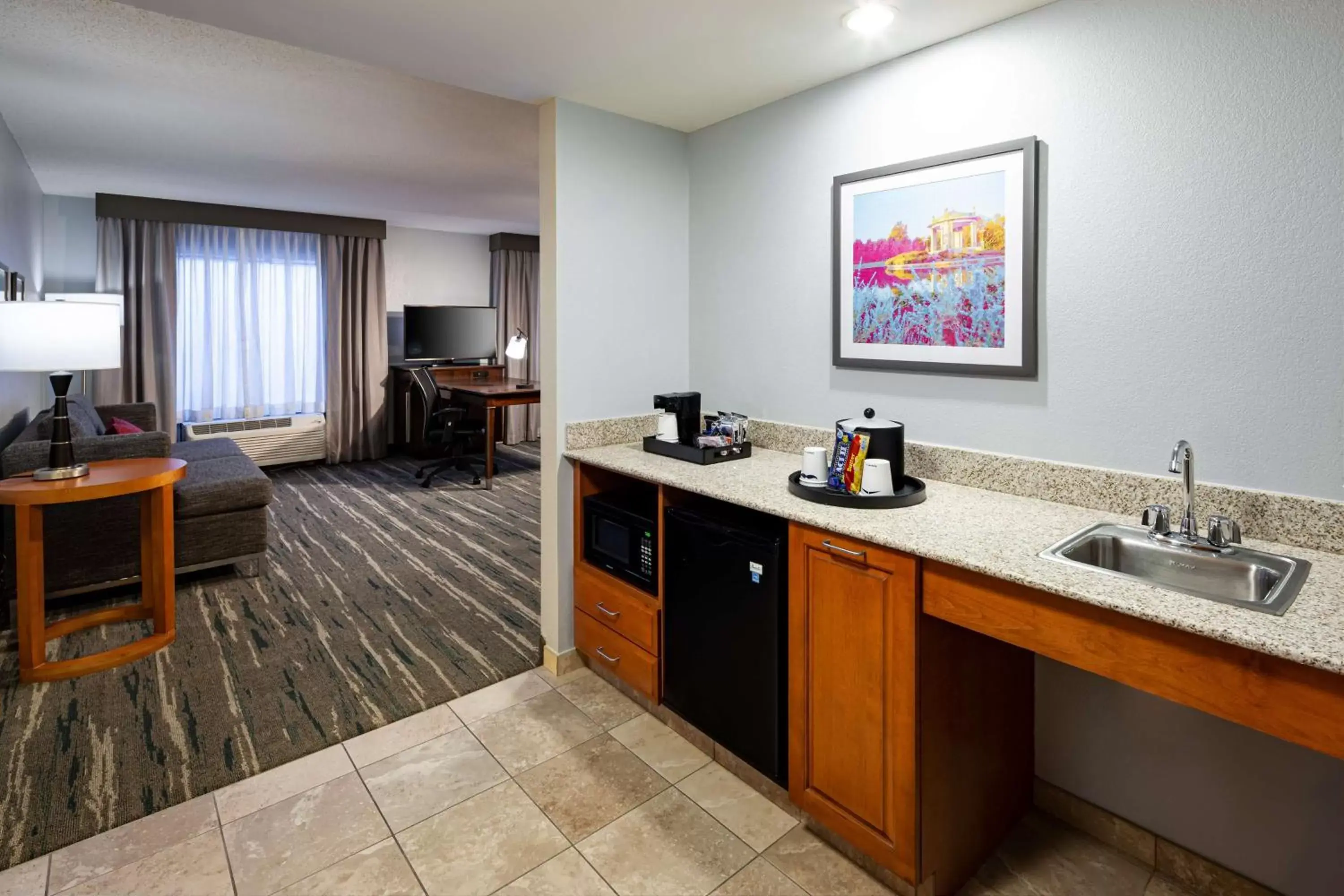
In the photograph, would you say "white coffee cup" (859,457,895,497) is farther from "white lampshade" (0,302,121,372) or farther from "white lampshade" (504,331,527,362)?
"white lampshade" (504,331,527,362)

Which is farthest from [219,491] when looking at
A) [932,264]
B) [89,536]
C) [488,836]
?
[932,264]

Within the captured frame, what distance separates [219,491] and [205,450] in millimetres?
1498

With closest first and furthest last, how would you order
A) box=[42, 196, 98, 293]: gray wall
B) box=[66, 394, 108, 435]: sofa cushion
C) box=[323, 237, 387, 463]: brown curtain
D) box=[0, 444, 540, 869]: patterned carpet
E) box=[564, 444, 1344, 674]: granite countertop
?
box=[564, 444, 1344, 674]: granite countertop → box=[0, 444, 540, 869]: patterned carpet → box=[66, 394, 108, 435]: sofa cushion → box=[42, 196, 98, 293]: gray wall → box=[323, 237, 387, 463]: brown curtain

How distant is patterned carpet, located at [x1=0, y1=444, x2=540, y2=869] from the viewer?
2072mm

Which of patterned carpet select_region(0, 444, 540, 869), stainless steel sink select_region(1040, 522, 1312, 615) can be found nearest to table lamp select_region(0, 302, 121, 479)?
patterned carpet select_region(0, 444, 540, 869)

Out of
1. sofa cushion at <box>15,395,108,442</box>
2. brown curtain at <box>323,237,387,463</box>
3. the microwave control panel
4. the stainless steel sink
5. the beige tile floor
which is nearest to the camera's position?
the stainless steel sink

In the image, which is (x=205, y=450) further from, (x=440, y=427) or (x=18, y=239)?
(x=440, y=427)

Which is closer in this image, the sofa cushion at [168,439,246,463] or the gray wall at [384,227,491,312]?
the sofa cushion at [168,439,246,463]

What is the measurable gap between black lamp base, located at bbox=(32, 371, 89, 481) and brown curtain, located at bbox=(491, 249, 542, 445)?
195 inches

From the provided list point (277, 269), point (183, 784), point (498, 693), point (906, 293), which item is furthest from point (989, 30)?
point (277, 269)

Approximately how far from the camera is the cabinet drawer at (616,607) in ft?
7.77

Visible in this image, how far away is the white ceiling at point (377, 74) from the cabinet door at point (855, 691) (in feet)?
4.68

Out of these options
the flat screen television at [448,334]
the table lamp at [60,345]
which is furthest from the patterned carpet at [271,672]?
the flat screen television at [448,334]

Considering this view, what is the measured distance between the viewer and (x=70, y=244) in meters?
5.72
